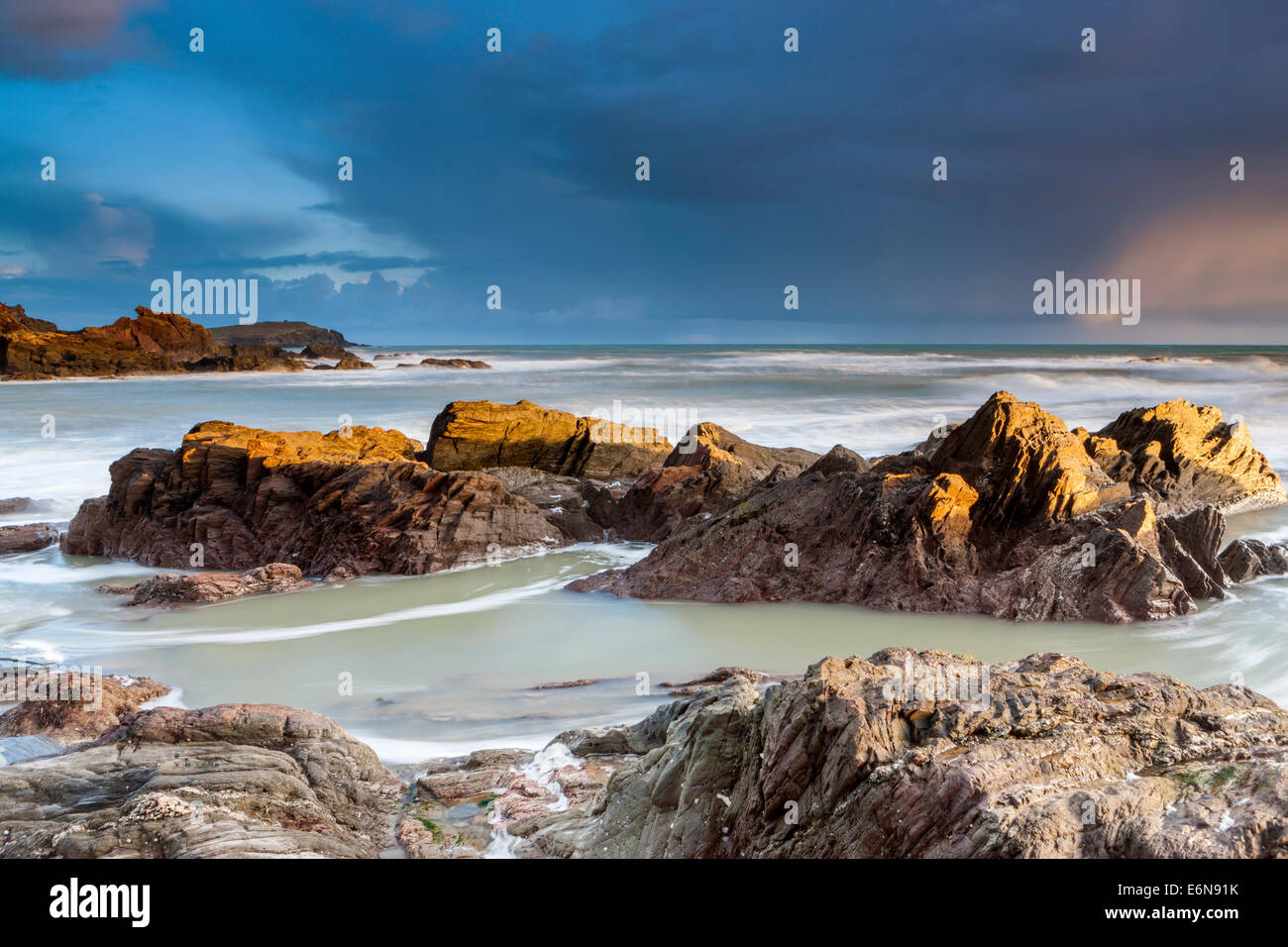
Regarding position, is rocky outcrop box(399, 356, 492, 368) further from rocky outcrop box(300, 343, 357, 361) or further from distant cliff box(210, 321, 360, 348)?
distant cliff box(210, 321, 360, 348)

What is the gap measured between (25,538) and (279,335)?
355 ft

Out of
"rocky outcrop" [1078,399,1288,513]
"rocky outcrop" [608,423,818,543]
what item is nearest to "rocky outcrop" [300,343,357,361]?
"rocky outcrop" [608,423,818,543]

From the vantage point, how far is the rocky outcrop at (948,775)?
9.50 feet

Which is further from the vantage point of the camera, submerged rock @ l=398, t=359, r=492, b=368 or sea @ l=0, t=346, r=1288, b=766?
submerged rock @ l=398, t=359, r=492, b=368

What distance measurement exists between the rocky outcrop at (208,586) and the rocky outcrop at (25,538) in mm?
3536

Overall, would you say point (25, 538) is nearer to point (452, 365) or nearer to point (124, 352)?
point (124, 352)

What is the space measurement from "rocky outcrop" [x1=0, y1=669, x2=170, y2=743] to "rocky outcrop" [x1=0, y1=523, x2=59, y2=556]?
24.1 ft

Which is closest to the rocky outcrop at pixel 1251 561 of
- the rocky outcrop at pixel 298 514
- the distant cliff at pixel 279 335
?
the rocky outcrop at pixel 298 514

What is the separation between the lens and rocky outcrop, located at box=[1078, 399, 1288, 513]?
11953 mm

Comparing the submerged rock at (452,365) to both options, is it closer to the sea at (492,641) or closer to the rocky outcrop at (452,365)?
the rocky outcrop at (452,365)

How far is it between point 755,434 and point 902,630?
67.9 feet

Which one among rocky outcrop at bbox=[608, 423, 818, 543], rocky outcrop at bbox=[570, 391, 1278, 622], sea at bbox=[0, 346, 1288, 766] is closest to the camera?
sea at bbox=[0, 346, 1288, 766]

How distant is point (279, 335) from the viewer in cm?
11294

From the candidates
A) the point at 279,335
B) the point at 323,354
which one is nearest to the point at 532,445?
the point at 323,354
